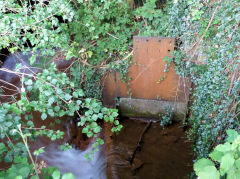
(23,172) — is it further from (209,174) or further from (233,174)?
(233,174)

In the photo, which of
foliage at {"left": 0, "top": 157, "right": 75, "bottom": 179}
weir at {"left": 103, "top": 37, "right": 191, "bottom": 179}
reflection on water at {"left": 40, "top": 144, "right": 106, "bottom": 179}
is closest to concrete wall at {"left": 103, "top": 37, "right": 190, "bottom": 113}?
weir at {"left": 103, "top": 37, "right": 191, "bottom": 179}

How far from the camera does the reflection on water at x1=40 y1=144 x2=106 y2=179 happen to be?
390cm

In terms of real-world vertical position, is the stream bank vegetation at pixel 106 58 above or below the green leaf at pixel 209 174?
above

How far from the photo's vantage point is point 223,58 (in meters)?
2.81

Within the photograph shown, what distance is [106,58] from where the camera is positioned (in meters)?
4.38

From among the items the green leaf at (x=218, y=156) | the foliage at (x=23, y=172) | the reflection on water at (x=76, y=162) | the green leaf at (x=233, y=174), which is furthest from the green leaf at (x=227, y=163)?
the reflection on water at (x=76, y=162)

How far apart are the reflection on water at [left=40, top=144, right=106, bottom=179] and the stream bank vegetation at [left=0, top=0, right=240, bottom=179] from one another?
0.69 metres

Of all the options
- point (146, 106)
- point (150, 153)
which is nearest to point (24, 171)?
point (150, 153)

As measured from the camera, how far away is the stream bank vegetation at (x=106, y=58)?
6.23ft

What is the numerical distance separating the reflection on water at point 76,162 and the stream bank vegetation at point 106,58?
2.26 feet

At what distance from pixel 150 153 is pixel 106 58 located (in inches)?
82.6

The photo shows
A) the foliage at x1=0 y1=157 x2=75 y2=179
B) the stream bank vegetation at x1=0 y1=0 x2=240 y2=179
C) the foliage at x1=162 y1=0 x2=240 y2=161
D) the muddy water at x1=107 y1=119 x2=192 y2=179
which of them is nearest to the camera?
the foliage at x1=0 y1=157 x2=75 y2=179

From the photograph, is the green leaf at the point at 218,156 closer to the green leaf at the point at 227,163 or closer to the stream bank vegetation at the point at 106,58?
the green leaf at the point at 227,163

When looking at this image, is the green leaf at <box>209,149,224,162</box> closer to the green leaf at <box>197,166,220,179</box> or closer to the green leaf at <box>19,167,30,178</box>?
the green leaf at <box>197,166,220,179</box>
